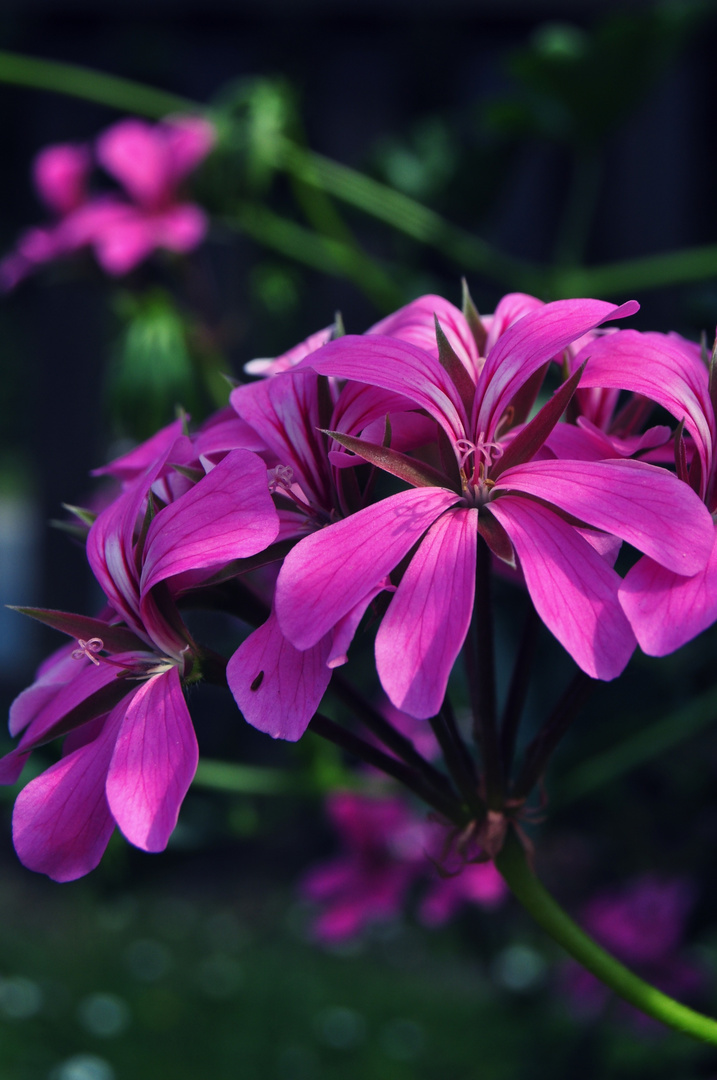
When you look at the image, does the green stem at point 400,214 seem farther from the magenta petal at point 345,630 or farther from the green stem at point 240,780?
the magenta petal at point 345,630

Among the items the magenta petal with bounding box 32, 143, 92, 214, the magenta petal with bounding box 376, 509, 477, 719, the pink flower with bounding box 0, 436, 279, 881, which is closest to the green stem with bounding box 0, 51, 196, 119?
the magenta petal with bounding box 32, 143, 92, 214

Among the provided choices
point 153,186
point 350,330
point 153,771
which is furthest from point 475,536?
point 350,330

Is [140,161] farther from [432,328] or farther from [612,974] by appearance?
[612,974]

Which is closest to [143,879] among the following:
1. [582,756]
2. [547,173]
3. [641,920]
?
[582,756]

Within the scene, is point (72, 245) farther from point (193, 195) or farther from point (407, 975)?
point (407, 975)

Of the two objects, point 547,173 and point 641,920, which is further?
point 547,173

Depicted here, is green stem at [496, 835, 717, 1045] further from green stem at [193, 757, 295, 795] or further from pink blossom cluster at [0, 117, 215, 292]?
pink blossom cluster at [0, 117, 215, 292]
